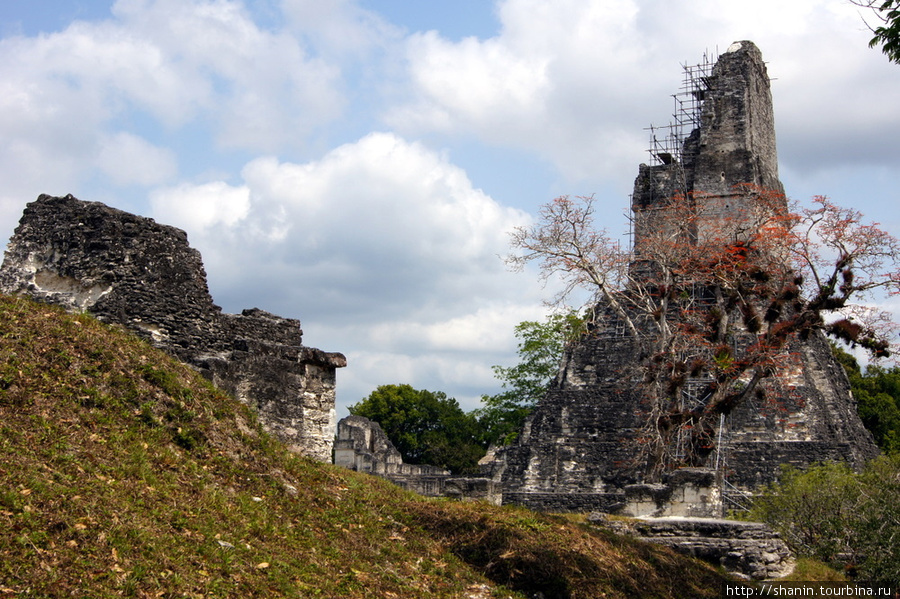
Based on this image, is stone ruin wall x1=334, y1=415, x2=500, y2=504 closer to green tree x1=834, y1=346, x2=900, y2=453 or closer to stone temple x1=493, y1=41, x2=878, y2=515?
stone temple x1=493, y1=41, x2=878, y2=515

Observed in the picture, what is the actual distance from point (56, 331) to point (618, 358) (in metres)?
19.2

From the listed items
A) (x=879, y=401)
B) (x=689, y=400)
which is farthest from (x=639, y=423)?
(x=879, y=401)

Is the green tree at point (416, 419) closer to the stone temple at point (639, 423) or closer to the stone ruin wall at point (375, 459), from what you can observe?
the stone ruin wall at point (375, 459)

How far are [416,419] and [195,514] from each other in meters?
41.2

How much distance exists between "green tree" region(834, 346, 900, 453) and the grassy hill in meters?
26.4

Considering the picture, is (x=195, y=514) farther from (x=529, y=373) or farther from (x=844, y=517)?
(x=529, y=373)

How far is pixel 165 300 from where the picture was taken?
31.0 feet

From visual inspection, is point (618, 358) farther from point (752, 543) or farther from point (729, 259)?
point (752, 543)

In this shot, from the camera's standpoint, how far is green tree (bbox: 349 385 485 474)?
150 ft

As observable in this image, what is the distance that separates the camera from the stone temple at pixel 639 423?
69.3 ft

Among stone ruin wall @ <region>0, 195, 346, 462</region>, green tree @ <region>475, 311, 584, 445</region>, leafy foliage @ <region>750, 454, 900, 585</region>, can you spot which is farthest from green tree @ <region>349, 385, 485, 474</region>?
stone ruin wall @ <region>0, 195, 346, 462</region>

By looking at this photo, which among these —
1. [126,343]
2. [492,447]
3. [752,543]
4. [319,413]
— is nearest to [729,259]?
[752,543]

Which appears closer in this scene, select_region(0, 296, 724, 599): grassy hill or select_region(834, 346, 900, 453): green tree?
select_region(0, 296, 724, 599): grassy hill

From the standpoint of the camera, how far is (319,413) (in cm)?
1015
